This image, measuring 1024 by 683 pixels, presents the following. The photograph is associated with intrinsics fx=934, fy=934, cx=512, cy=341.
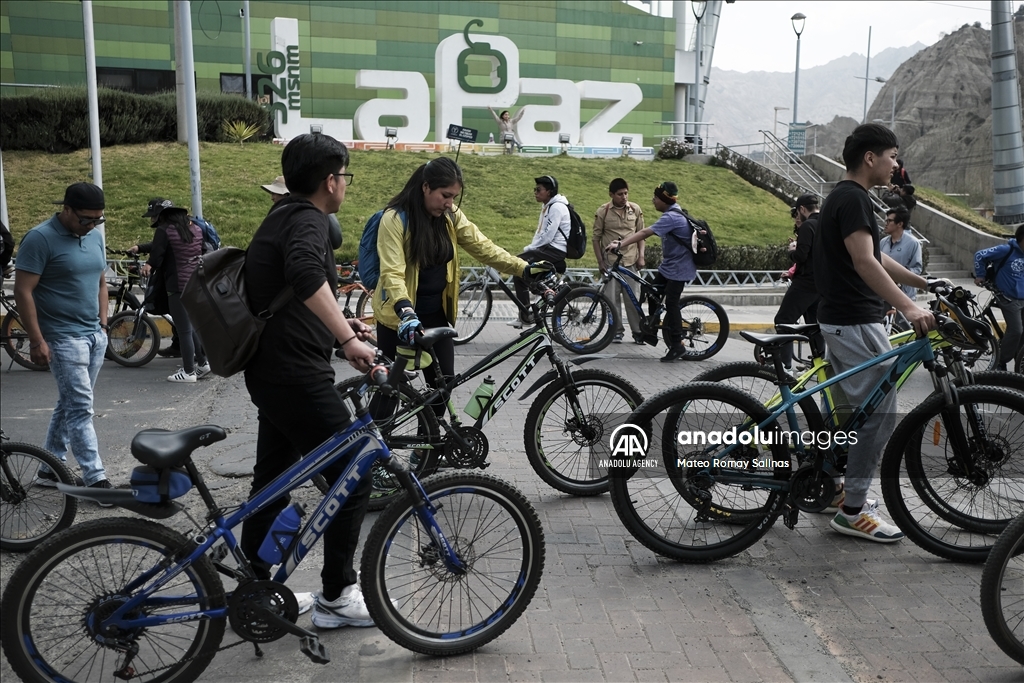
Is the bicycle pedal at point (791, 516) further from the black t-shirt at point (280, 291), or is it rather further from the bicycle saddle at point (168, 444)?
the bicycle saddle at point (168, 444)

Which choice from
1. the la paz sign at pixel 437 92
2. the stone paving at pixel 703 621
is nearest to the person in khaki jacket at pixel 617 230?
the stone paving at pixel 703 621

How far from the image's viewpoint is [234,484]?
5.87 m

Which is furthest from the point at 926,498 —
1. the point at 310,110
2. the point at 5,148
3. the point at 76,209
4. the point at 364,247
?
the point at 310,110

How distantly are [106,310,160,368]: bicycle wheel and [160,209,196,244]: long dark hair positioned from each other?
1435 millimetres

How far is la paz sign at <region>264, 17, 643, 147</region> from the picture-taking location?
1352 inches

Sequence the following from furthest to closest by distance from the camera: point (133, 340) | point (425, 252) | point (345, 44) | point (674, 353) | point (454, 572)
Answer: point (345, 44)
point (674, 353)
point (133, 340)
point (425, 252)
point (454, 572)

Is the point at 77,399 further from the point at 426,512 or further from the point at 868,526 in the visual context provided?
the point at 868,526

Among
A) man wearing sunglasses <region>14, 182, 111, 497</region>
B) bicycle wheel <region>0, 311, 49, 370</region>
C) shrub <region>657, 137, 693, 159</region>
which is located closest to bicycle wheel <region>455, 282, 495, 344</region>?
bicycle wheel <region>0, 311, 49, 370</region>

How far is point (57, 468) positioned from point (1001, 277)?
25.4 feet

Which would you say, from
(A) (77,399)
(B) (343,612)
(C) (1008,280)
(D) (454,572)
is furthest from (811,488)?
(C) (1008,280)

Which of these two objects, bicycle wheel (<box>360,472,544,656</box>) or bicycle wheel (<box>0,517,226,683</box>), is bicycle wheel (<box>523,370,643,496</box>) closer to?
bicycle wheel (<box>360,472,544,656</box>)

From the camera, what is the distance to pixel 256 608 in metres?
3.35

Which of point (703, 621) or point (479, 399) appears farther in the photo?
point (479, 399)

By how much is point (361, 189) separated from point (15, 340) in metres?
14.5
